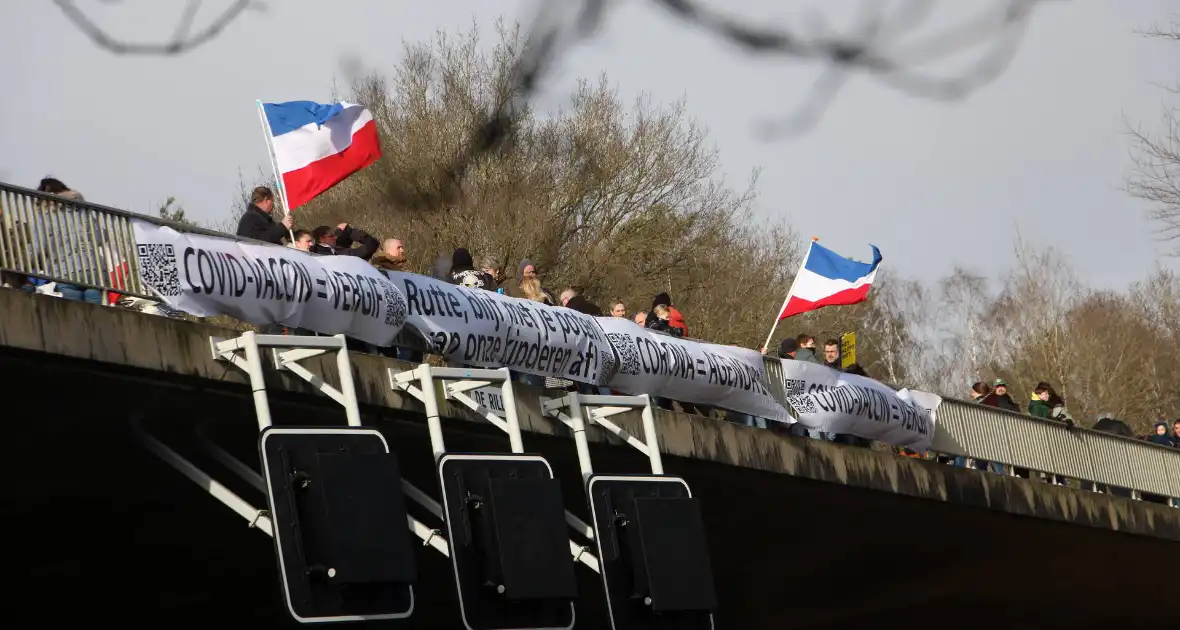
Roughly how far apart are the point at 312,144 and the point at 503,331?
261cm

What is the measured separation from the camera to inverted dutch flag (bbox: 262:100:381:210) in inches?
672

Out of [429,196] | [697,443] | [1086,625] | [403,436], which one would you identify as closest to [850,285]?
[697,443]

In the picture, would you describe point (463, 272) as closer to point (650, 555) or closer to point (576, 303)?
point (576, 303)

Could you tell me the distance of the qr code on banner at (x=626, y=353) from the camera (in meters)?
18.4

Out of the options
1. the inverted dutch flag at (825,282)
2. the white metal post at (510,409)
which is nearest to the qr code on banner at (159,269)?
the white metal post at (510,409)

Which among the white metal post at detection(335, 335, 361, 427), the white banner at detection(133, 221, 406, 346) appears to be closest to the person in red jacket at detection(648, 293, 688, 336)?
the white banner at detection(133, 221, 406, 346)

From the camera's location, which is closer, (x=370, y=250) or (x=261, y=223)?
(x=261, y=223)

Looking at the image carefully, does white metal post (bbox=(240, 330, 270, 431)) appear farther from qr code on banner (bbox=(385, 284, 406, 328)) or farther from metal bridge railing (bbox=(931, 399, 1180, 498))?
metal bridge railing (bbox=(931, 399, 1180, 498))

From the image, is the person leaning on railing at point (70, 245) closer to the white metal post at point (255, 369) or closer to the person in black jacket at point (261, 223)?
the white metal post at point (255, 369)

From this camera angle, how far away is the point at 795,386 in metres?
21.5

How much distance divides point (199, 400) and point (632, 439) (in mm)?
4800

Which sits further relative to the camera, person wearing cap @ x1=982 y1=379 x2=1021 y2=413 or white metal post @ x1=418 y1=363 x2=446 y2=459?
person wearing cap @ x1=982 y1=379 x2=1021 y2=413

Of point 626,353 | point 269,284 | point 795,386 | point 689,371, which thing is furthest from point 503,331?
point 795,386

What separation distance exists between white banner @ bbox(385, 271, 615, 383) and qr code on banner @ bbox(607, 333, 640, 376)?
13 cm
